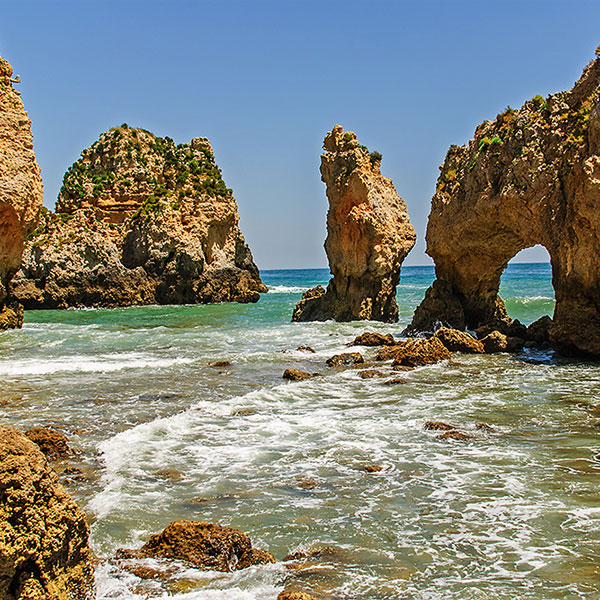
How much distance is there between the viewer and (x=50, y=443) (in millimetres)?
8578

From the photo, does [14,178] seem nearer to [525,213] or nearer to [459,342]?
[459,342]

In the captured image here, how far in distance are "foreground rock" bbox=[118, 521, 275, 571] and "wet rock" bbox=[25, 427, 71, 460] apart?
134 inches

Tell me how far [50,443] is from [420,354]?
10461 mm

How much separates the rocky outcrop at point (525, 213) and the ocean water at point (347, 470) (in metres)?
2.34

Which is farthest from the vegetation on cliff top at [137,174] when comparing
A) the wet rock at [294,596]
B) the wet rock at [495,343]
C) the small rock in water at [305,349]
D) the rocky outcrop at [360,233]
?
the wet rock at [294,596]

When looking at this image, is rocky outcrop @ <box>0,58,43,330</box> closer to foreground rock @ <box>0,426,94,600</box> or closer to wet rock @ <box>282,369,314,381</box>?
wet rock @ <box>282,369,314,381</box>

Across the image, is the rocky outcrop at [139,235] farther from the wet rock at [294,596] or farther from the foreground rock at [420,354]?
the wet rock at [294,596]

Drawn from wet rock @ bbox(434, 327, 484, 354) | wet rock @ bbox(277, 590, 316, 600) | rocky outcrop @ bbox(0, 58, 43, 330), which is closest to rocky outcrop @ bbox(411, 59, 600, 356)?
wet rock @ bbox(434, 327, 484, 354)

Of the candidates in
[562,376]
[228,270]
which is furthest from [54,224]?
[562,376]

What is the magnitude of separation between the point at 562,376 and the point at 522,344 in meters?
4.77

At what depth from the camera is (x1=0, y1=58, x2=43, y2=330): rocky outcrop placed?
23.7m

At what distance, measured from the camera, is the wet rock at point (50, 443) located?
8.44m

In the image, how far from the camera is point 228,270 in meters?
54.4

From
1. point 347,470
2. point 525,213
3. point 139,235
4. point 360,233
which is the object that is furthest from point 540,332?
point 139,235
